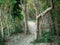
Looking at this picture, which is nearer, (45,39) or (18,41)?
(45,39)

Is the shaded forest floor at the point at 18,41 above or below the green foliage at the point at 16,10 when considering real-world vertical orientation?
below

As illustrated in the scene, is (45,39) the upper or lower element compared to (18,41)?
upper

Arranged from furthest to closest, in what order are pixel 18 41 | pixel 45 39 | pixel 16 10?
pixel 16 10 → pixel 18 41 → pixel 45 39

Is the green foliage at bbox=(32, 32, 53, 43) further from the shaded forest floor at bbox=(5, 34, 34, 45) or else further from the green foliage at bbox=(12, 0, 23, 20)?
the green foliage at bbox=(12, 0, 23, 20)

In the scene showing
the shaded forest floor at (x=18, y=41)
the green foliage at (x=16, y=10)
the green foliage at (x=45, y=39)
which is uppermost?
the green foliage at (x=16, y=10)

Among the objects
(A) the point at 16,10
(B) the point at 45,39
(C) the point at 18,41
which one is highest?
(A) the point at 16,10

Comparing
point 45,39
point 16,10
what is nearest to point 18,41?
point 45,39

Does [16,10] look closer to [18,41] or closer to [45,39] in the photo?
[18,41]

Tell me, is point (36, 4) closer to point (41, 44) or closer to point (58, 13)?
point (58, 13)

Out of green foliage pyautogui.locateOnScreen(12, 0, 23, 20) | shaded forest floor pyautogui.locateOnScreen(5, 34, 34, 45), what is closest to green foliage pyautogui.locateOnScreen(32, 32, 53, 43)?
shaded forest floor pyautogui.locateOnScreen(5, 34, 34, 45)

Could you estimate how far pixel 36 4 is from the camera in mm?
7070

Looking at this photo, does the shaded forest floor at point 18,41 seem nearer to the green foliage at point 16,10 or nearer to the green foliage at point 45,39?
the green foliage at point 45,39

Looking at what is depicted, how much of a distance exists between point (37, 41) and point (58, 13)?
5.12 ft

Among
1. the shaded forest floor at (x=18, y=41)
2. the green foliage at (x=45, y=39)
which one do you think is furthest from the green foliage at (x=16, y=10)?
the green foliage at (x=45, y=39)
